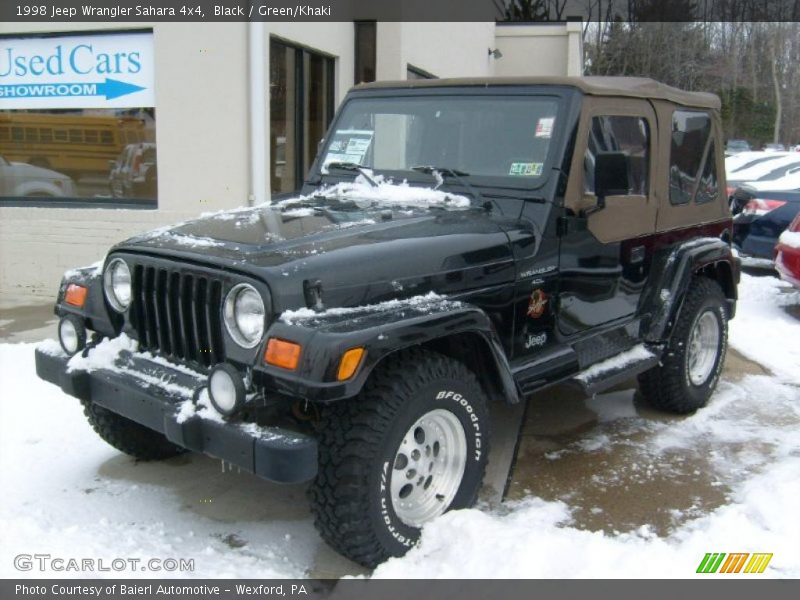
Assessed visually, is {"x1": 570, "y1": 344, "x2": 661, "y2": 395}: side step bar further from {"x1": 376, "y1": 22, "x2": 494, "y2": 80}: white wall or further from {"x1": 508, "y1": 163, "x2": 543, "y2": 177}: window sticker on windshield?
{"x1": 376, "y1": 22, "x2": 494, "y2": 80}: white wall

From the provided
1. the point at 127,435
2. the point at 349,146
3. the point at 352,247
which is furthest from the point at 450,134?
the point at 127,435

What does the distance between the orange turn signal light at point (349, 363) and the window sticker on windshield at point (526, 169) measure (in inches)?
64.4

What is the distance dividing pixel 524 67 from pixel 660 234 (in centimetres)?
1767

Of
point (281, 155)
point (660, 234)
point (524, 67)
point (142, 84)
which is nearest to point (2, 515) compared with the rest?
point (660, 234)

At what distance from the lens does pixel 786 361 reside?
6625 millimetres

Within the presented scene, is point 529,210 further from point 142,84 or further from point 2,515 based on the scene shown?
point 142,84

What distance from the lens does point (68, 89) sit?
28.2 ft

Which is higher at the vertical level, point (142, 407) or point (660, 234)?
point (660, 234)

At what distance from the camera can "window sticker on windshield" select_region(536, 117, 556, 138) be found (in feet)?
13.8

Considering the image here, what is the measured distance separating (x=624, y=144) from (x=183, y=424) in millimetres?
2902

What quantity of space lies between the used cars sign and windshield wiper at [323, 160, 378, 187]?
14.0 ft

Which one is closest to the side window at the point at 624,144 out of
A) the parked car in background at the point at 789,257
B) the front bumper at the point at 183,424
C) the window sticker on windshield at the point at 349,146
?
the window sticker on windshield at the point at 349,146

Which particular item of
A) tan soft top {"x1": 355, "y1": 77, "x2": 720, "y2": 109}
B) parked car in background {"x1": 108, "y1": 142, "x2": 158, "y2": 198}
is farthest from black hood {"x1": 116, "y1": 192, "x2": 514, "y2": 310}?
parked car in background {"x1": 108, "y1": 142, "x2": 158, "y2": 198}

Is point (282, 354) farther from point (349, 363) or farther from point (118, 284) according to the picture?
point (118, 284)
